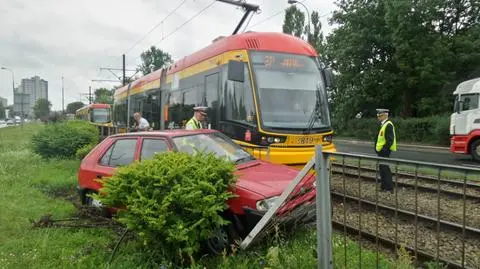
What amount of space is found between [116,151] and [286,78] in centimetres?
425

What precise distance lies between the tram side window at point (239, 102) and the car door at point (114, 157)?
3040mm

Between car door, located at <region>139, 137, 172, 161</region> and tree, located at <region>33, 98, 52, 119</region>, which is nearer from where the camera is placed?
car door, located at <region>139, 137, 172, 161</region>

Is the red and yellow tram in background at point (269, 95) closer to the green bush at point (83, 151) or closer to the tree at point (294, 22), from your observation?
the green bush at point (83, 151)

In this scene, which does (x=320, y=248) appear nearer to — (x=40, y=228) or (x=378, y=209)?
(x=378, y=209)

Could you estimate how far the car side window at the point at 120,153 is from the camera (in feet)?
21.4

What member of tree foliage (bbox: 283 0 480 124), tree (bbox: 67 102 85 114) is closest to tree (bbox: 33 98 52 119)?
tree (bbox: 67 102 85 114)

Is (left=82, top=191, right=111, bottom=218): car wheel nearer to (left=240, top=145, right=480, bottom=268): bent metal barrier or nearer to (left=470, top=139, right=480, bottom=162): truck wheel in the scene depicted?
(left=240, top=145, right=480, bottom=268): bent metal barrier

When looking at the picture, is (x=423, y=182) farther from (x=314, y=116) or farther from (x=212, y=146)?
(x=314, y=116)

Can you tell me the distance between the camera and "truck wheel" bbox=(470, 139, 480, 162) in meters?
15.6

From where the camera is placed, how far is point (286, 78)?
31.0ft

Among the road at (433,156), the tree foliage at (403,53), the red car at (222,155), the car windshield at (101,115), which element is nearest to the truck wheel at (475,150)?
the road at (433,156)

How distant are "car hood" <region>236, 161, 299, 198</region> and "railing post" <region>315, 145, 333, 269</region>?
1120mm

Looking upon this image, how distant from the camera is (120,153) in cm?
672

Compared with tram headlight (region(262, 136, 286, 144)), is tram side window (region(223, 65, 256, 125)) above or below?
above
